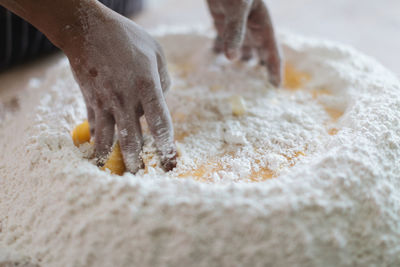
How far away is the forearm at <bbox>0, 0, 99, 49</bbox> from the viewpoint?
544mm

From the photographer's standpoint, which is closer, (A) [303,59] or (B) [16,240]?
(B) [16,240]

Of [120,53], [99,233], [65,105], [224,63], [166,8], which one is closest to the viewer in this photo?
[99,233]

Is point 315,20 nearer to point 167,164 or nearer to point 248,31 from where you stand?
point 248,31

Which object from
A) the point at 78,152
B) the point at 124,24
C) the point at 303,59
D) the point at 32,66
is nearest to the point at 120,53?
the point at 124,24

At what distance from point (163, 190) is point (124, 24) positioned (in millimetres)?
319

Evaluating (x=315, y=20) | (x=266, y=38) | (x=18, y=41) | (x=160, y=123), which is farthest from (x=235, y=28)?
(x=315, y=20)

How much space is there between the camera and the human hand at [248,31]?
0.72 m

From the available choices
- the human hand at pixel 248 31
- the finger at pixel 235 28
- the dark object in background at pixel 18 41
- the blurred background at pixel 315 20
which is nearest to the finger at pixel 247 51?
the human hand at pixel 248 31

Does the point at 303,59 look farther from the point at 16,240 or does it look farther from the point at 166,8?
the point at 166,8

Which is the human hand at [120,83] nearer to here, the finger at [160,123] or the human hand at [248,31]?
the finger at [160,123]

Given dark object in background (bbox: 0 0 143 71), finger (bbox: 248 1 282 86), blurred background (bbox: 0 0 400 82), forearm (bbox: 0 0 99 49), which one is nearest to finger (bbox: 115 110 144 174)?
forearm (bbox: 0 0 99 49)

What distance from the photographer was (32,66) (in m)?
1.14

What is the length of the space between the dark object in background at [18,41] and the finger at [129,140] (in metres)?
0.52

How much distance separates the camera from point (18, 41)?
1.06 metres
